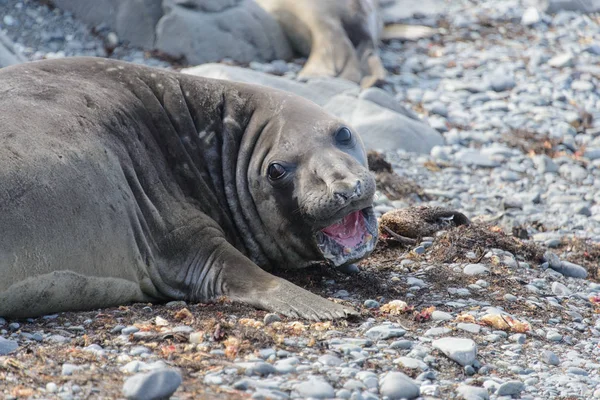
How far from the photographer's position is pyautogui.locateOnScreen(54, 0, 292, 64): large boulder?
46.7ft

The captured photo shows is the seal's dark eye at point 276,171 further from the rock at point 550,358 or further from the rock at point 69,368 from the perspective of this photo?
the rock at point 69,368

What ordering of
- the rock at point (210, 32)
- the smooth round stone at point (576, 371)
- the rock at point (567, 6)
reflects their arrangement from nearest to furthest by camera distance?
the smooth round stone at point (576, 371) → the rock at point (210, 32) → the rock at point (567, 6)

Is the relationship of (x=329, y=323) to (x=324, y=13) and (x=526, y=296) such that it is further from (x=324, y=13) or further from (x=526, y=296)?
(x=324, y=13)

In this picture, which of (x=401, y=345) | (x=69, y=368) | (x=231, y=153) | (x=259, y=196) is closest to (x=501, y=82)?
(x=231, y=153)

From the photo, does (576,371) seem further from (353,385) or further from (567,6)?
(567,6)

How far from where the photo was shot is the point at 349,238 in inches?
238

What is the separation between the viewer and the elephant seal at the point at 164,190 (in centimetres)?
522

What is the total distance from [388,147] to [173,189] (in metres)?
4.72

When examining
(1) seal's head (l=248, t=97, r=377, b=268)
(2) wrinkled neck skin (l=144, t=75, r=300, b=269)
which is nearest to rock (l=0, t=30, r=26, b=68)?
(2) wrinkled neck skin (l=144, t=75, r=300, b=269)

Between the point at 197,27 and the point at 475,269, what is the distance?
29.0ft

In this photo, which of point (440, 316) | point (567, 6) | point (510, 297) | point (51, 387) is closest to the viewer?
point (51, 387)

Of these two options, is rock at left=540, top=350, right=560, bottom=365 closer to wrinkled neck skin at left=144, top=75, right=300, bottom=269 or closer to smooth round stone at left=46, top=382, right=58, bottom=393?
wrinkled neck skin at left=144, top=75, right=300, bottom=269

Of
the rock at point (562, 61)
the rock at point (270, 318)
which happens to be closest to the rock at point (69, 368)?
the rock at point (270, 318)

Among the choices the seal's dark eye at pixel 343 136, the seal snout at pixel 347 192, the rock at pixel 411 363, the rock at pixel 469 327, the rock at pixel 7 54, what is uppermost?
the seal's dark eye at pixel 343 136
